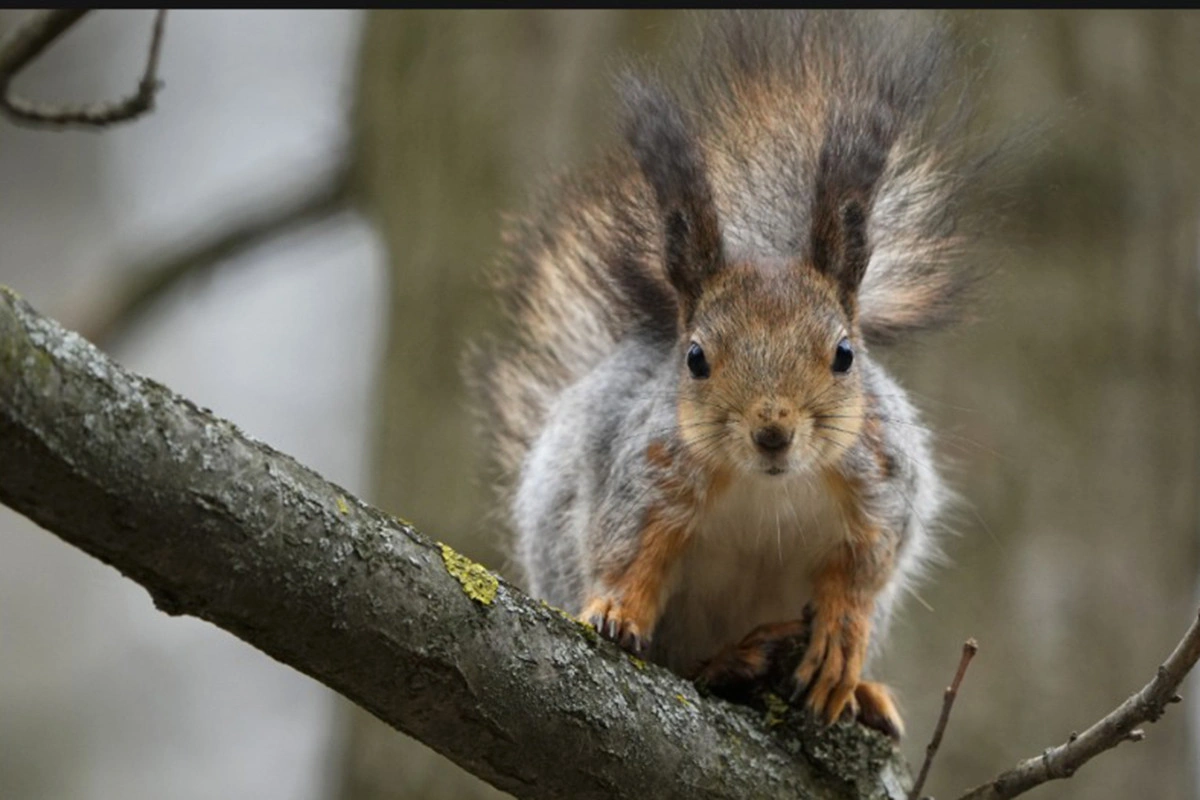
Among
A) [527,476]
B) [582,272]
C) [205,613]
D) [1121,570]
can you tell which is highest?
[1121,570]

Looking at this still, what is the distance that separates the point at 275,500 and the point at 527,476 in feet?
4.46

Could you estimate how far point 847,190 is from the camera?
7.48 ft

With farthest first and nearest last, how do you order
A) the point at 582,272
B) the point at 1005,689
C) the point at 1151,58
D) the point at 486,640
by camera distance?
the point at 1151,58
the point at 1005,689
the point at 582,272
the point at 486,640

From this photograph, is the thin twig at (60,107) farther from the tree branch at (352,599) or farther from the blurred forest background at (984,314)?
the tree branch at (352,599)

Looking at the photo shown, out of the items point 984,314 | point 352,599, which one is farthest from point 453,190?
point 352,599

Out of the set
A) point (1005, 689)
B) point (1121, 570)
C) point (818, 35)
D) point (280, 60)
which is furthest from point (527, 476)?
point (280, 60)

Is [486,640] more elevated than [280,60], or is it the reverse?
[280,60]

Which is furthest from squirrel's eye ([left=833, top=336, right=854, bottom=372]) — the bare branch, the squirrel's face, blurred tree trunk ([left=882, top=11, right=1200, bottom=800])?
the bare branch

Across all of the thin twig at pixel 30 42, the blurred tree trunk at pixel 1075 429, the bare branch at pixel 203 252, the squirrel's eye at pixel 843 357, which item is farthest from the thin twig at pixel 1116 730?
the bare branch at pixel 203 252

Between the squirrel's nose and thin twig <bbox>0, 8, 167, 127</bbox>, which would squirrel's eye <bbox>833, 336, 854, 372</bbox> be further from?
thin twig <bbox>0, 8, 167, 127</bbox>

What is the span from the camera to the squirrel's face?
6.85 feet

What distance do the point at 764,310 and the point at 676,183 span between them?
23 cm

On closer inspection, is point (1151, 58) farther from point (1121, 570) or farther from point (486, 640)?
point (486, 640)

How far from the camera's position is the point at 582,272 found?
276 centimetres
